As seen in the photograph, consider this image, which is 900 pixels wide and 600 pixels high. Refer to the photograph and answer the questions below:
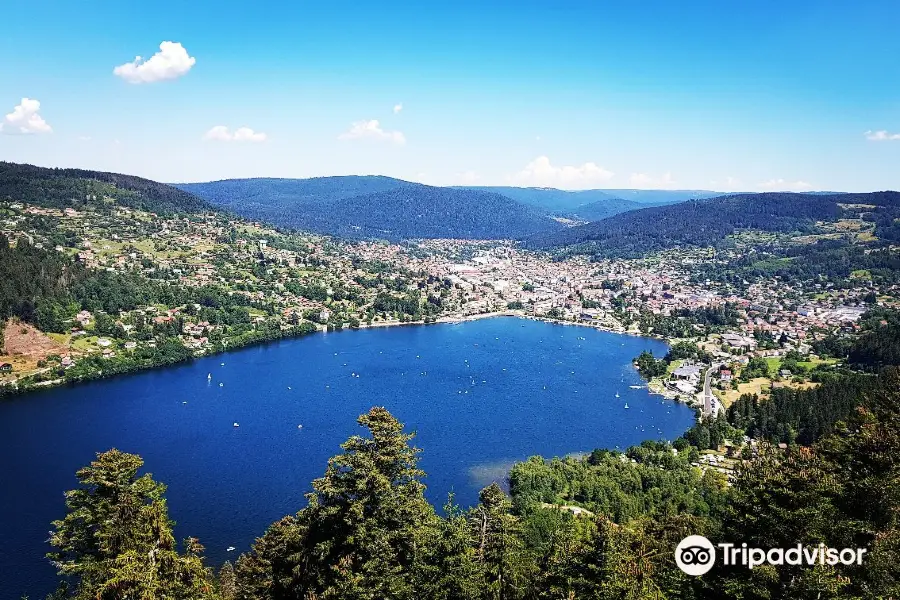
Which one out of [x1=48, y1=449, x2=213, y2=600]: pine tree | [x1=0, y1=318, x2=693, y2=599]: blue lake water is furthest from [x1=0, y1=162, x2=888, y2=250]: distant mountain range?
[x1=48, y1=449, x2=213, y2=600]: pine tree

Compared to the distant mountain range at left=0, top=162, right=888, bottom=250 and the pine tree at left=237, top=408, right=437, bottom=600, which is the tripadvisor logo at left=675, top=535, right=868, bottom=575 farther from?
the distant mountain range at left=0, top=162, right=888, bottom=250

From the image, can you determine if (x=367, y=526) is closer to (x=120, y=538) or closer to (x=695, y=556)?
(x=120, y=538)

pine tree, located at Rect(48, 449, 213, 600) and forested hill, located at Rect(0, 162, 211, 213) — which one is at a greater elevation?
forested hill, located at Rect(0, 162, 211, 213)

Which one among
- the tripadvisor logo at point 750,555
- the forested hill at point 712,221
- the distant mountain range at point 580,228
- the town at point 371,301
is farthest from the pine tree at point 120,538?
the forested hill at point 712,221

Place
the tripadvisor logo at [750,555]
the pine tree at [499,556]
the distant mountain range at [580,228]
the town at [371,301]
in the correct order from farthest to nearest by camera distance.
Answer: the distant mountain range at [580,228] < the town at [371,301] < the pine tree at [499,556] < the tripadvisor logo at [750,555]

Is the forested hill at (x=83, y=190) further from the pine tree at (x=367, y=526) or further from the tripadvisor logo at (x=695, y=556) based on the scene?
the tripadvisor logo at (x=695, y=556)

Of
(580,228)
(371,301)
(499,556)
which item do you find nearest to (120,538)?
(499,556)

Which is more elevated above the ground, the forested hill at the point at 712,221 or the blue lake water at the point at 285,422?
the forested hill at the point at 712,221
